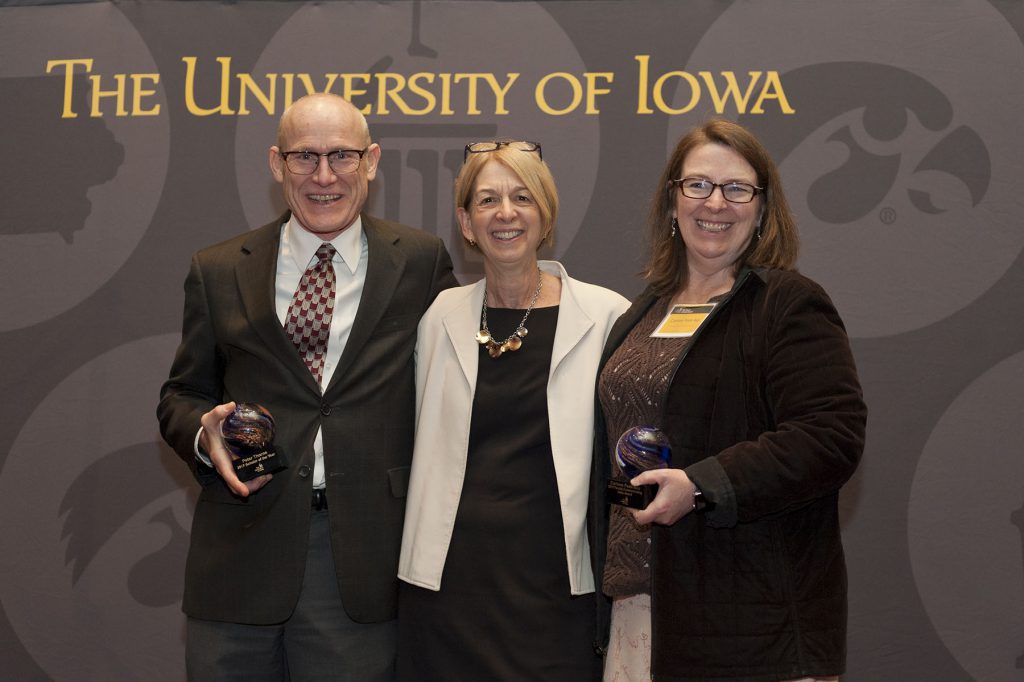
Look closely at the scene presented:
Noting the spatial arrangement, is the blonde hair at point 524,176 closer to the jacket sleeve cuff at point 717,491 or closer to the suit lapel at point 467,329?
the suit lapel at point 467,329

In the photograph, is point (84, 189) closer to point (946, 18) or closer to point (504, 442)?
point (504, 442)

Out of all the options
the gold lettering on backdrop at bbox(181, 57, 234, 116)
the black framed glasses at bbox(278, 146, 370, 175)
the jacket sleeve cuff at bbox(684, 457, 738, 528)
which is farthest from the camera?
the gold lettering on backdrop at bbox(181, 57, 234, 116)

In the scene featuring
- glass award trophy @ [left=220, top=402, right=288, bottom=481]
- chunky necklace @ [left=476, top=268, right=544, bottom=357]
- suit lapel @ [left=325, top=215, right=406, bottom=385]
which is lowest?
glass award trophy @ [left=220, top=402, right=288, bottom=481]

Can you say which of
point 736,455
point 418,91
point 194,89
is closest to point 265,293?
point 736,455

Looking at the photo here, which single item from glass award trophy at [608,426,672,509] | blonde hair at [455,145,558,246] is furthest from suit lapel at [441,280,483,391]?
glass award trophy at [608,426,672,509]

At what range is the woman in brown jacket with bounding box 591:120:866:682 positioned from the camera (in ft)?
6.61

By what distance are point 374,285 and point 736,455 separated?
116cm

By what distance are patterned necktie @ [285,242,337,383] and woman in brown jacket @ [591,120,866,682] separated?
2.58 ft

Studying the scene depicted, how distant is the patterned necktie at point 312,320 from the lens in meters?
2.66

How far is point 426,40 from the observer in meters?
4.02

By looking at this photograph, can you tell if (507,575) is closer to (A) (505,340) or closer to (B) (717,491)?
(A) (505,340)

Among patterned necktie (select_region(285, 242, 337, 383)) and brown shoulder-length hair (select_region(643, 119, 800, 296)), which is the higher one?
brown shoulder-length hair (select_region(643, 119, 800, 296))

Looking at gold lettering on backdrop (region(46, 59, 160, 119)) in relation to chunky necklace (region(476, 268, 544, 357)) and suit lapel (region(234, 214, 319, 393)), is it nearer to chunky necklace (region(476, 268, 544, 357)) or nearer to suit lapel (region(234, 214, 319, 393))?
suit lapel (region(234, 214, 319, 393))

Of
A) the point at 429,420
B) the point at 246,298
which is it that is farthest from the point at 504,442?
the point at 246,298
